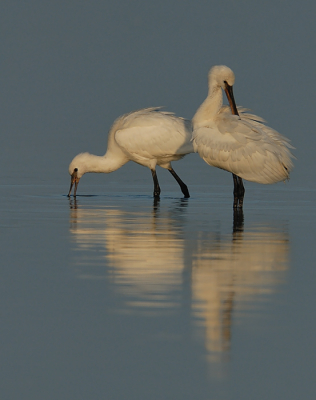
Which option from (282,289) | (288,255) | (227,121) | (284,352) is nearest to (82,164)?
(227,121)

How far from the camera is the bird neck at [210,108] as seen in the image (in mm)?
18109

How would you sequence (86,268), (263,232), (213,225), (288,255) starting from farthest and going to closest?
(213,225), (263,232), (288,255), (86,268)

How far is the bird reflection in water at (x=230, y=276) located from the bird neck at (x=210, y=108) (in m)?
4.32

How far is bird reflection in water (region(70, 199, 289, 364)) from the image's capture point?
870 cm

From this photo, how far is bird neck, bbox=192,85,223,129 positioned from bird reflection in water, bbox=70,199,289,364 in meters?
2.46

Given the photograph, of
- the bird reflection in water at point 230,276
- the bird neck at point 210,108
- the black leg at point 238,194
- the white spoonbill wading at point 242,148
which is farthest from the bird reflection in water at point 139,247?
the bird neck at point 210,108

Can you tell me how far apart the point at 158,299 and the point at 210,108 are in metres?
9.77

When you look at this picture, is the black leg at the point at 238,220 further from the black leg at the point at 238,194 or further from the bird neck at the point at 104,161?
the bird neck at the point at 104,161

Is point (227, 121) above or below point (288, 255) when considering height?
above

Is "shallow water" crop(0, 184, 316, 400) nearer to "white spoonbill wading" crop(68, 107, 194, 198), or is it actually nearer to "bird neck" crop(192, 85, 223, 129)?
"bird neck" crop(192, 85, 223, 129)

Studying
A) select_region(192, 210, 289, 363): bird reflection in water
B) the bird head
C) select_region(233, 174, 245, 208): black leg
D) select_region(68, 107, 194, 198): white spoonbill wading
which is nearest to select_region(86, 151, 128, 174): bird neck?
select_region(68, 107, 194, 198): white spoonbill wading

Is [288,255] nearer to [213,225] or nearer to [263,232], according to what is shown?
[263,232]

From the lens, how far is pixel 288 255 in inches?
462

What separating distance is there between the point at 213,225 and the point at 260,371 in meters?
7.98
